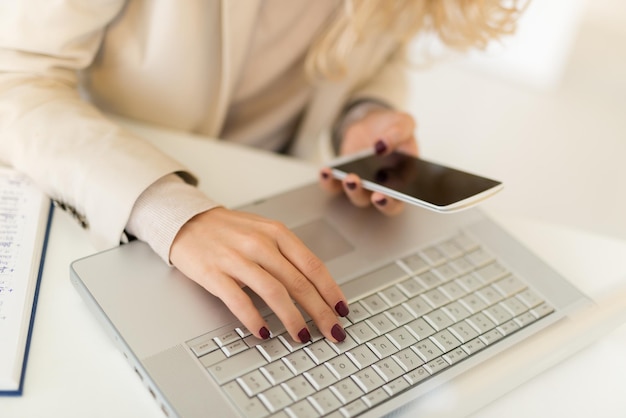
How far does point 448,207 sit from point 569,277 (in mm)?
Answer: 177

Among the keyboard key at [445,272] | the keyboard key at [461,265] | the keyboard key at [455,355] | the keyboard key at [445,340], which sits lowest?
the keyboard key at [455,355]

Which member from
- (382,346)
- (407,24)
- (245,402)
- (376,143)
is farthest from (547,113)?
(245,402)

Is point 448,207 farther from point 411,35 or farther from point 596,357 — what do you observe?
point 411,35

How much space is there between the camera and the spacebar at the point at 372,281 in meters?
0.53

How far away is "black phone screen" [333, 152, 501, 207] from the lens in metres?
0.56

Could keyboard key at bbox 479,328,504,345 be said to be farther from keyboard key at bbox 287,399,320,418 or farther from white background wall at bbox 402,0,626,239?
white background wall at bbox 402,0,626,239

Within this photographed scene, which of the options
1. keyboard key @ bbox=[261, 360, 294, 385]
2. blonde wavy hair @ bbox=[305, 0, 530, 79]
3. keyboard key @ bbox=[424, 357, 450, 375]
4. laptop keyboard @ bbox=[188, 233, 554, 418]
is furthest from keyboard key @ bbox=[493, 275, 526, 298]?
blonde wavy hair @ bbox=[305, 0, 530, 79]

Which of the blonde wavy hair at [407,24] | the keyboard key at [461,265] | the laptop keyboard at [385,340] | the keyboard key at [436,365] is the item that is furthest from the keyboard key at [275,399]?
the blonde wavy hair at [407,24]

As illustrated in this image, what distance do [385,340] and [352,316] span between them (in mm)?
33

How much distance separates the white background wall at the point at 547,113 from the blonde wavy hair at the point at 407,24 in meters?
0.19

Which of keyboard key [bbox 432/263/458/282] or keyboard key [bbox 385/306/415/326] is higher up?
keyboard key [bbox 432/263/458/282]

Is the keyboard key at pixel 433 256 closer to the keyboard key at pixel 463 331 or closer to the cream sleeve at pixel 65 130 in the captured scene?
the keyboard key at pixel 463 331

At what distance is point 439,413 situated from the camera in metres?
0.46

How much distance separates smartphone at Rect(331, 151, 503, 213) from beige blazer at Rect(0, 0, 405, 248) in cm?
16
